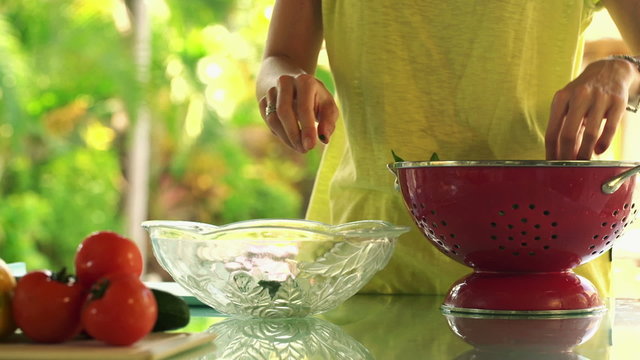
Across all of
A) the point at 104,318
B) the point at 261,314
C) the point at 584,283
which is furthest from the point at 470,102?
the point at 104,318

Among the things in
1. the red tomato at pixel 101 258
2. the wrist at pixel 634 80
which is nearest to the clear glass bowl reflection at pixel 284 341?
the red tomato at pixel 101 258

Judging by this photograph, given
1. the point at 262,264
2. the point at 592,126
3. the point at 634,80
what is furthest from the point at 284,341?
the point at 634,80

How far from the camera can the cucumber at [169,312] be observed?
0.82 metres

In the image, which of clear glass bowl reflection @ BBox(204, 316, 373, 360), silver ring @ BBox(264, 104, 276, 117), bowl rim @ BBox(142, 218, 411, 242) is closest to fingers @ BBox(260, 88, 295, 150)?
silver ring @ BBox(264, 104, 276, 117)

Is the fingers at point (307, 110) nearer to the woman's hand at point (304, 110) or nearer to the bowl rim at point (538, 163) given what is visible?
the woman's hand at point (304, 110)

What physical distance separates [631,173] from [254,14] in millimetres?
7589

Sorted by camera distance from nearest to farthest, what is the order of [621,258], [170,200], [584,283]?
[584,283], [621,258], [170,200]

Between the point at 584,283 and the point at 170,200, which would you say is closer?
the point at 584,283

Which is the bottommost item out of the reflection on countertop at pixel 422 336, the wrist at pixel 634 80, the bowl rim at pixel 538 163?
the reflection on countertop at pixel 422 336

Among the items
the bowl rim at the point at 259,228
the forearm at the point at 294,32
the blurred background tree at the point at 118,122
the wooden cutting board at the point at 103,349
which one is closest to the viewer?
the wooden cutting board at the point at 103,349

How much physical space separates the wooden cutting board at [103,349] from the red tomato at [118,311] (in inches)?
0.4

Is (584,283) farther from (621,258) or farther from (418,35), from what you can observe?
(621,258)

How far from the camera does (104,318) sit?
2.42 feet

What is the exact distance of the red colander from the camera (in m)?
1.04
